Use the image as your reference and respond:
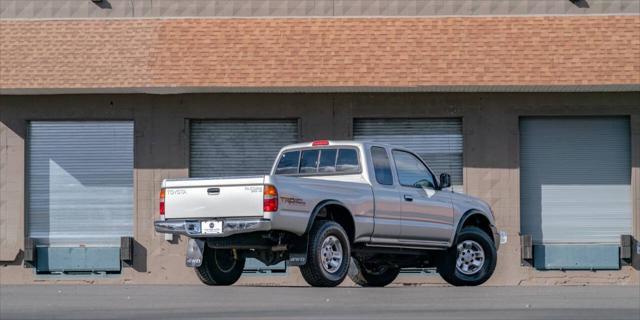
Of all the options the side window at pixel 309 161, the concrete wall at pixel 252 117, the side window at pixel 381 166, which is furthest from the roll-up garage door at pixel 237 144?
the side window at pixel 381 166

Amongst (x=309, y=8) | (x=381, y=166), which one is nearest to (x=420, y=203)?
(x=381, y=166)

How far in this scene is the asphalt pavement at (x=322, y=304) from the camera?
1292 centimetres

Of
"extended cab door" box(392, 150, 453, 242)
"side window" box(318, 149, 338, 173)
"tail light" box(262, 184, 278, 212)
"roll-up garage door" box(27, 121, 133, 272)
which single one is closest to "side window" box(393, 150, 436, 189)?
"extended cab door" box(392, 150, 453, 242)

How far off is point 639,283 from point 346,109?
739 centimetres

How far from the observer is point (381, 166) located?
61.6 ft

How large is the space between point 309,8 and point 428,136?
388cm

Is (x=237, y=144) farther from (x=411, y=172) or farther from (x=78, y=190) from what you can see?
(x=411, y=172)

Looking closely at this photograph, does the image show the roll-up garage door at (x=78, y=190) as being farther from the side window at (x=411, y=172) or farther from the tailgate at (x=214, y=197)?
the tailgate at (x=214, y=197)

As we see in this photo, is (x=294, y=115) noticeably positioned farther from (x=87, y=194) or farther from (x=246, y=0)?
(x=87, y=194)

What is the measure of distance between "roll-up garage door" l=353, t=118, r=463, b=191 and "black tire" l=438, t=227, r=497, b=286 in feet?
28.5

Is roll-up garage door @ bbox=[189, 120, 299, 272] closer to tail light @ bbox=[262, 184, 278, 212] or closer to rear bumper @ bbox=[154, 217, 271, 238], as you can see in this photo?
rear bumper @ bbox=[154, 217, 271, 238]

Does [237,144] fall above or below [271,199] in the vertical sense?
above

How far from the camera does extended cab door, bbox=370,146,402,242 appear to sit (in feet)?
60.2

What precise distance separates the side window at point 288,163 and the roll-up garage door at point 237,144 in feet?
30.6
